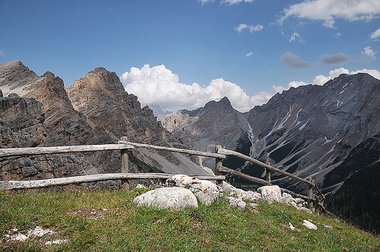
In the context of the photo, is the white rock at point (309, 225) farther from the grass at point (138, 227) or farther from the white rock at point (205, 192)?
the white rock at point (205, 192)

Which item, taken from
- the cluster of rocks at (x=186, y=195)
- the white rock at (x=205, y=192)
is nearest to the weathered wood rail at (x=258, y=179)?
the cluster of rocks at (x=186, y=195)

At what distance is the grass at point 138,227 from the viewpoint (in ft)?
22.8

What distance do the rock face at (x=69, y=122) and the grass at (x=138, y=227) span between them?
1881cm

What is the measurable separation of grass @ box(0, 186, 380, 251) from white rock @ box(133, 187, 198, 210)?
1.07 ft

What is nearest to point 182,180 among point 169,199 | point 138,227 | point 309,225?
point 169,199

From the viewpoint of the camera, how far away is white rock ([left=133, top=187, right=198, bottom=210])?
363 inches

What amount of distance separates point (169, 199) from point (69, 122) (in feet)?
247

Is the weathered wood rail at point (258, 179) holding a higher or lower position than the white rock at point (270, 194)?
higher

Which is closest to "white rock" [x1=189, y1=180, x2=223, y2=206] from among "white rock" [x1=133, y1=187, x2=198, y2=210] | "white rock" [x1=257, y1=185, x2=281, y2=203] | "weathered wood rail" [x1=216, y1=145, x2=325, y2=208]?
"white rock" [x1=133, y1=187, x2=198, y2=210]

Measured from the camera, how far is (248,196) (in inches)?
544

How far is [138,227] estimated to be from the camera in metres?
7.73

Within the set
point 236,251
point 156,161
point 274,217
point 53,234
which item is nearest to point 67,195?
point 53,234

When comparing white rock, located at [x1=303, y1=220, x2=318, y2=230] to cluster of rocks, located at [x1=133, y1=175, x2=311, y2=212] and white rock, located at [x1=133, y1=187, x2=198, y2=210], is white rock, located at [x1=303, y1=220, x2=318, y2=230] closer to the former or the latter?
cluster of rocks, located at [x1=133, y1=175, x2=311, y2=212]

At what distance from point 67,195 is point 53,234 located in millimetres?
Answer: 3656
